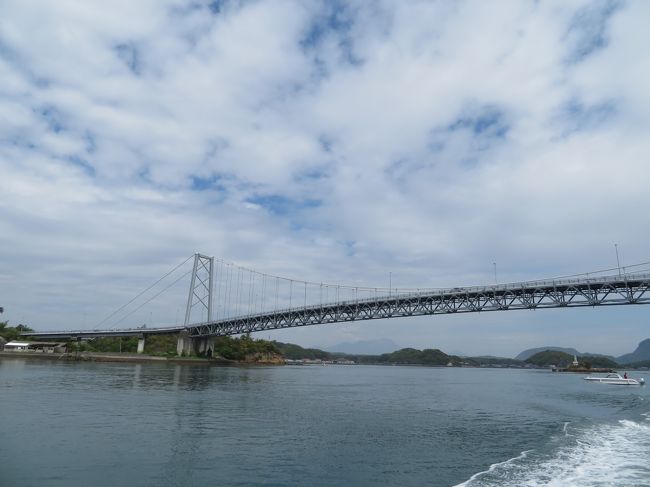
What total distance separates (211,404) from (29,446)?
1166 centimetres

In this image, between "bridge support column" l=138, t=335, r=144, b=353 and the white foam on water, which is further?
"bridge support column" l=138, t=335, r=144, b=353

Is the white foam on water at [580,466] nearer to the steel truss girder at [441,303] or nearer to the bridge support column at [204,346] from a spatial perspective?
the steel truss girder at [441,303]

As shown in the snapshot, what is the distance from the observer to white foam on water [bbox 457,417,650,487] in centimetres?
1098

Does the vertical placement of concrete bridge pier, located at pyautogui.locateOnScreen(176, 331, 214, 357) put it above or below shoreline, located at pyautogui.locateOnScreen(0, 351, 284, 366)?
above

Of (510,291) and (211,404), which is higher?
(510,291)

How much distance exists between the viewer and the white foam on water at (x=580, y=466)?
1098 cm

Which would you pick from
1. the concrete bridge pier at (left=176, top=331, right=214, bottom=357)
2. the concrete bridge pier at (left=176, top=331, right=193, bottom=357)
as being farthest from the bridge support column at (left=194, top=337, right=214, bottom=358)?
the concrete bridge pier at (left=176, top=331, right=193, bottom=357)

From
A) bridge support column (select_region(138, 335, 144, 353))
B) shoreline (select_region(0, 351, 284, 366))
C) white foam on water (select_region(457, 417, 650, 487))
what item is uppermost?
bridge support column (select_region(138, 335, 144, 353))

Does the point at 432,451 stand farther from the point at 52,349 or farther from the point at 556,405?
the point at 52,349

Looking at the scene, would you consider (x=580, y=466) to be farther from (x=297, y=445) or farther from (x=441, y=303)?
(x=441, y=303)

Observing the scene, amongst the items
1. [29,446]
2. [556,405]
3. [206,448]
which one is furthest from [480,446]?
[556,405]

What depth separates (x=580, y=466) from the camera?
12.6 metres

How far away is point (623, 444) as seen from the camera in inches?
624

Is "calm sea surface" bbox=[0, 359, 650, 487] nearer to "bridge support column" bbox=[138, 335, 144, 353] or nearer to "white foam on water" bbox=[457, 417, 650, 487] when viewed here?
"white foam on water" bbox=[457, 417, 650, 487]
